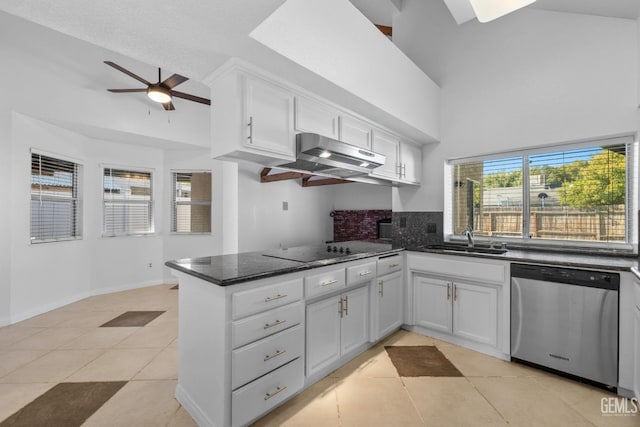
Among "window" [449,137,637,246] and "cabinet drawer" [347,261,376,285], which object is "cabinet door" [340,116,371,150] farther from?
"window" [449,137,637,246]

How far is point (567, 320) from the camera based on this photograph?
84.5 inches

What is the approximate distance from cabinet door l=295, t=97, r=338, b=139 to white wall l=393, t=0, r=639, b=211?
1710 mm

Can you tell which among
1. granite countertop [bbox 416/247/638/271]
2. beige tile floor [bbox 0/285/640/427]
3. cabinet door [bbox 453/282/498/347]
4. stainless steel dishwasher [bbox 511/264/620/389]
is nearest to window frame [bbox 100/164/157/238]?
beige tile floor [bbox 0/285/640/427]

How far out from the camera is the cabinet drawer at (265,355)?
61.9 inches

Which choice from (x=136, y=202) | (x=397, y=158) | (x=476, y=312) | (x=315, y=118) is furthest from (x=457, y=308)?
(x=136, y=202)

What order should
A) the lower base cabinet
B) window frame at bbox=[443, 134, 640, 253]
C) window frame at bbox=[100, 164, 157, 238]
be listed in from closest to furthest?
window frame at bbox=[443, 134, 640, 253]
the lower base cabinet
window frame at bbox=[100, 164, 157, 238]

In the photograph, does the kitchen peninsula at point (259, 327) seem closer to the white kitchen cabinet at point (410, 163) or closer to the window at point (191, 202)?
the white kitchen cabinet at point (410, 163)

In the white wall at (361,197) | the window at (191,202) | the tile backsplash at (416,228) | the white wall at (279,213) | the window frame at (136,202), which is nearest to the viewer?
the tile backsplash at (416,228)

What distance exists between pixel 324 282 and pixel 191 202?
159 inches

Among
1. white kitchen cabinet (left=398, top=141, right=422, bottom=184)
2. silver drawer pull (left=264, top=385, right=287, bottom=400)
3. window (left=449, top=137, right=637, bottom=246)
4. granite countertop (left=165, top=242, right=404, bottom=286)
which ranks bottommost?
silver drawer pull (left=264, top=385, right=287, bottom=400)

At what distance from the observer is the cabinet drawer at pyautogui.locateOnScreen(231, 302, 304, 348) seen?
62.1 inches

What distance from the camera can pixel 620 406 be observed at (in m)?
1.88

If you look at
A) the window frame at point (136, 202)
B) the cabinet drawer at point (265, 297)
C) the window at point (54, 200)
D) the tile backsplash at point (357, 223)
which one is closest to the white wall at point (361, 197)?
the tile backsplash at point (357, 223)

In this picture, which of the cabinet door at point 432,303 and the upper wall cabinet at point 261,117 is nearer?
the upper wall cabinet at point 261,117
